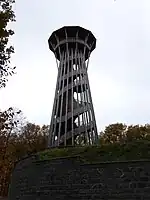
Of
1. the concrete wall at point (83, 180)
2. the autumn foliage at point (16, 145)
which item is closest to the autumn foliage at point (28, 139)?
the autumn foliage at point (16, 145)

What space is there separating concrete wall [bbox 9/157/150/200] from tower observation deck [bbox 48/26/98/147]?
1107cm

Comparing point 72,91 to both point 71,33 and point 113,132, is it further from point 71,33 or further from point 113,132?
point 113,132

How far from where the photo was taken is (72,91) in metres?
24.9

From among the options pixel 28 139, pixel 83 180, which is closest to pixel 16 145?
pixel 28 139

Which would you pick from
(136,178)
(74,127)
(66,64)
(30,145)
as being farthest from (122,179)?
(30,145)

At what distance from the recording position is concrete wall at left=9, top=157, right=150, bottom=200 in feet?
32.8

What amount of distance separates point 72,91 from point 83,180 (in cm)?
1454

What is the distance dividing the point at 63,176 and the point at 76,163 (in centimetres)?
64

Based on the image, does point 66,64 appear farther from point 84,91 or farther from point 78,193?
point 78,193

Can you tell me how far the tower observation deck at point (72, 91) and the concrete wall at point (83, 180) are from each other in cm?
1107

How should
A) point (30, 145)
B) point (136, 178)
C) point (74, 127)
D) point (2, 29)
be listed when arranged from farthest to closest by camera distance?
point (30, 145) < point (74, 127) < point (136, 178) < point (2, 29)

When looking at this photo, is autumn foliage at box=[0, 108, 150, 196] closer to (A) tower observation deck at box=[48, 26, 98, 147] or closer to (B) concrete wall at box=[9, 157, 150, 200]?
(A) tower observation deck at box=[48, 26, 98, 147]

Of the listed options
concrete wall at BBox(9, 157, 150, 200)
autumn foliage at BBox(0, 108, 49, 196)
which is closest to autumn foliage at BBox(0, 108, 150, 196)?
autumn foliage at BBox(0, 108, 49, 196)

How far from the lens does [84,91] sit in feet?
83.2
